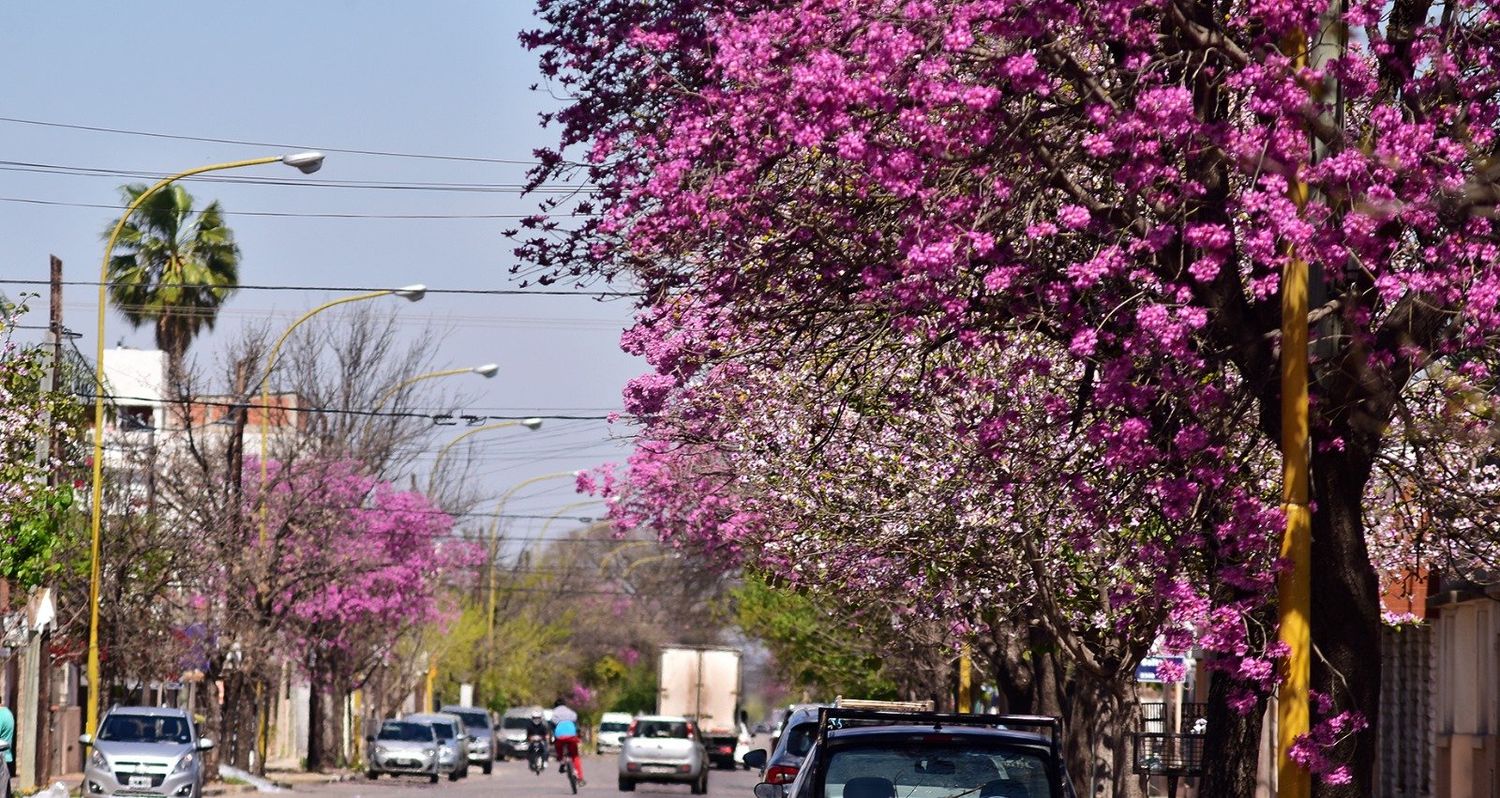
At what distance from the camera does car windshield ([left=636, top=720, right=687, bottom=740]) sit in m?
43.1

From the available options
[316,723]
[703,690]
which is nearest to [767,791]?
[316,723]

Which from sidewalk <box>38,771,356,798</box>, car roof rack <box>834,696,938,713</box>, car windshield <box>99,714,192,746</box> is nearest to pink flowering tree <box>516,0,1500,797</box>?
car roof rack <box>834,696,938,713</box>

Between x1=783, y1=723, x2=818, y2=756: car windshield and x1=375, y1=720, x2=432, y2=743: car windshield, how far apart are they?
26440mm

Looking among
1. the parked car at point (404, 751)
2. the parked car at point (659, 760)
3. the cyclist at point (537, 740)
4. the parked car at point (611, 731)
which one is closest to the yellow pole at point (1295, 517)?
the parked car at point (659, 760)

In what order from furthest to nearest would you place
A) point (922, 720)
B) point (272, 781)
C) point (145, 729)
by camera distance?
point (272, 781)
point (145, 729)
point (922, 720)

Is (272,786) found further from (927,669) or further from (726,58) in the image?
(726,58)

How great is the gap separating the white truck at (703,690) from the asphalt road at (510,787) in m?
2.89

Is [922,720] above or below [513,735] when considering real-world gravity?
above

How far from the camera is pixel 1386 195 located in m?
9.95

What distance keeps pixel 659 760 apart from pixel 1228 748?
98.0 ft

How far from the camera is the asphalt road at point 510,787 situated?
126 feet

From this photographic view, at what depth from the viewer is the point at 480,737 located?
5872cm

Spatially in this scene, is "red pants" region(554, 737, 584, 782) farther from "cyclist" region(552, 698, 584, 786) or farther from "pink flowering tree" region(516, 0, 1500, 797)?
"pink flowering tree" region(516, 0, 1500, 797)

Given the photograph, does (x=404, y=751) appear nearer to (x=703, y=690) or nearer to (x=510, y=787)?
(x=510, y=787)
